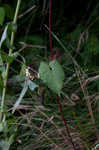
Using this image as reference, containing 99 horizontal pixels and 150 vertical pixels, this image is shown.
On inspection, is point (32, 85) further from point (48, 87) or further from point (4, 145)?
point (4, 145)

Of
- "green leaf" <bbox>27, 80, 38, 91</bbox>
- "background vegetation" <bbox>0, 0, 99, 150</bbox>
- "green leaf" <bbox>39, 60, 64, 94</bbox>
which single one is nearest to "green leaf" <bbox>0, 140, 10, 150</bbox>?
"background vegetation" <bbox>0, 0, 99, 150</bbox>

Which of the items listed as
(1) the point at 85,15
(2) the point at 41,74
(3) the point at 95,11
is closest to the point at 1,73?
(2) the point at 41,74

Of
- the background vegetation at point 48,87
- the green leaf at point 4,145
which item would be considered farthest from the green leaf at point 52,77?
the green leaf at point 4,145

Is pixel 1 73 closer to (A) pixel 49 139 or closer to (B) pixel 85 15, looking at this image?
(A) pixel 49 139

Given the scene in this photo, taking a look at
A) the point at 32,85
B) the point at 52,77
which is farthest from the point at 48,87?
the point at 32,85

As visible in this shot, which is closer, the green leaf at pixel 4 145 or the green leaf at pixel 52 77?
the green leaf at pixel 52 77

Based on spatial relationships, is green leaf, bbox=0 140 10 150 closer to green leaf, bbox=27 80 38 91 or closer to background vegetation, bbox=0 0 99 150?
background vegetation, bbox=0 0 99 150

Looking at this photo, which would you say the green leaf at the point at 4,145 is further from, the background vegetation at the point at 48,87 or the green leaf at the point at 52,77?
the green leaf at the point at 52,77

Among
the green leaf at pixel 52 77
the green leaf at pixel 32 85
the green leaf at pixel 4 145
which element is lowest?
the green leaf at pixel 4 145
